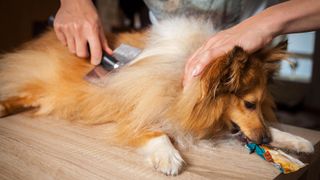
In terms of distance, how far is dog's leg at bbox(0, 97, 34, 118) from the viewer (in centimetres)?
132

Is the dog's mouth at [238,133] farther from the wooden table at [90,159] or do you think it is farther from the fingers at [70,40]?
the fingers at [70,40]

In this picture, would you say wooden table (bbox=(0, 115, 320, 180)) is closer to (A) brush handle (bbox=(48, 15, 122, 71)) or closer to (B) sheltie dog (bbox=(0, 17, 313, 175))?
(B) sheltie dog (bbox=(0, 17, 313, 175))

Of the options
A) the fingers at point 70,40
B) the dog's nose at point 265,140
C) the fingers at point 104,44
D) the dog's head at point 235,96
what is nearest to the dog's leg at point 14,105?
the fingers at point 70,40

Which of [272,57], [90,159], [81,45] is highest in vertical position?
[81,45]

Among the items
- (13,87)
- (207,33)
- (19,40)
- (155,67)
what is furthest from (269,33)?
(19,40)

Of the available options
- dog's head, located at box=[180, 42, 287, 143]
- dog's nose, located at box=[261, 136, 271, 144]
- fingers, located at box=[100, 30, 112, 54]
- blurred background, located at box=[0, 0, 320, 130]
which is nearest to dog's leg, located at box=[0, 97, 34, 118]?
fingers, located at box=[100, 30, 112, 54]

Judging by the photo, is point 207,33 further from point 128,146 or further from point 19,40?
point 19,40

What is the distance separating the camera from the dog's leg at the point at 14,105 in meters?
1.32

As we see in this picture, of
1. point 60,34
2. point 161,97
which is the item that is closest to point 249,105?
point 161,97

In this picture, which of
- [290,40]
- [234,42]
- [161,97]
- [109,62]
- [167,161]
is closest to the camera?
[167,161]

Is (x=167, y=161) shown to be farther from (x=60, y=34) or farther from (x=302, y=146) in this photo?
(x=60, y=34)

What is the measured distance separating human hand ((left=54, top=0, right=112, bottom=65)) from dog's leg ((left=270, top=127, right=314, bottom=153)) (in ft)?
2.21

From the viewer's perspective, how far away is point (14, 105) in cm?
137

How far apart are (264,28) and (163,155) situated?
1.53 ft
